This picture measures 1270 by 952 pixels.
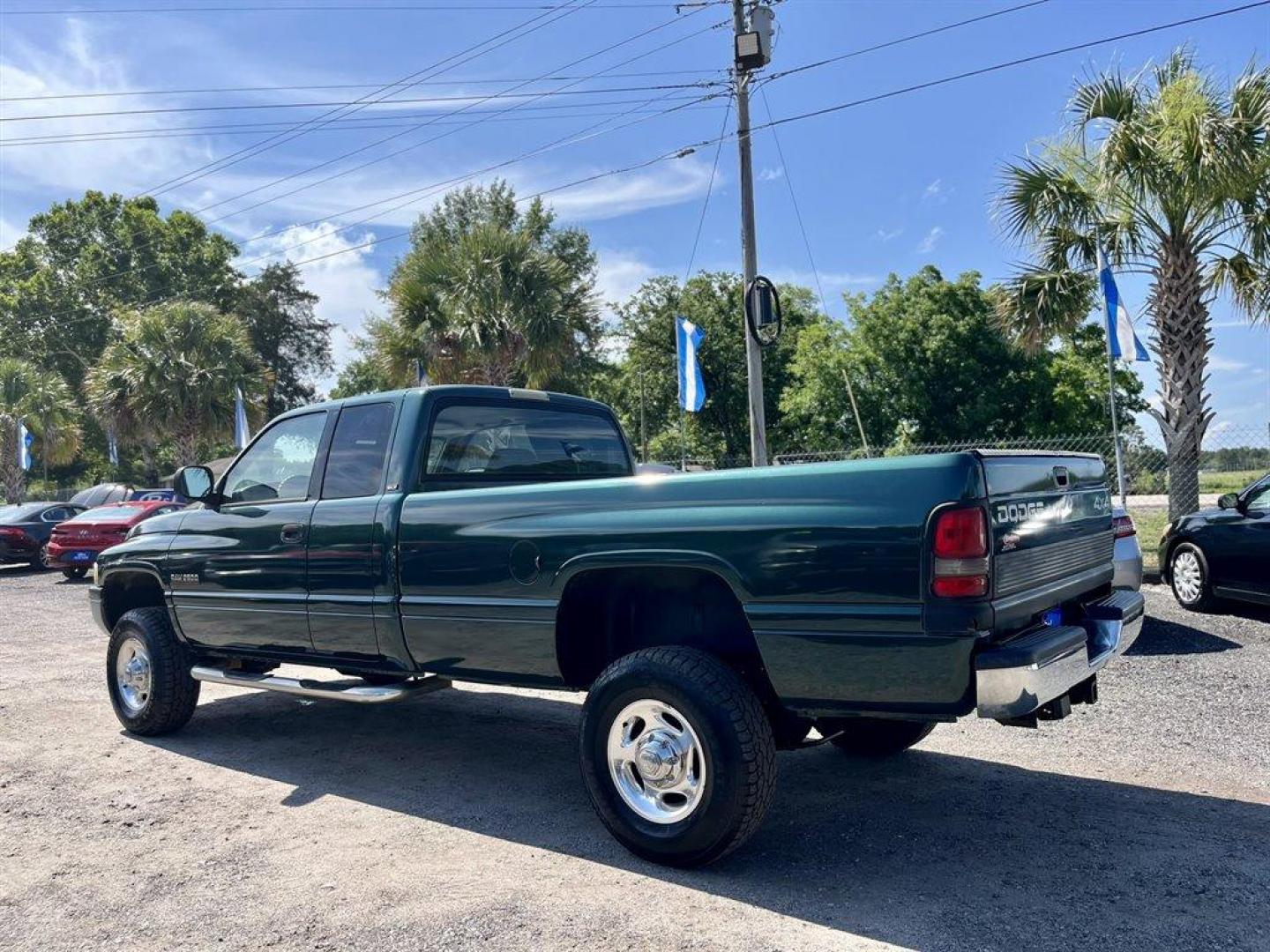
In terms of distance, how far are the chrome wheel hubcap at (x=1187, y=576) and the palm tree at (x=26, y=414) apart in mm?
37276

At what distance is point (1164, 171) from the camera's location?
1138cm

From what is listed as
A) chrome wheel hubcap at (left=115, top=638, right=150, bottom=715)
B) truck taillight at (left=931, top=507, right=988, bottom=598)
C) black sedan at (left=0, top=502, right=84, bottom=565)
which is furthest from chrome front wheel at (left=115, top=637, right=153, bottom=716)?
black sedan at (left=0, top=502, right=84, bottom=565)

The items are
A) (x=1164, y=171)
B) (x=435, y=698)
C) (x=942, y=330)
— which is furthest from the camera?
(x=942, y=330)

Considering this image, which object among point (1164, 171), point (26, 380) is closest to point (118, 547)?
point (1164, 171)

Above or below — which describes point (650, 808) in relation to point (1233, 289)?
below

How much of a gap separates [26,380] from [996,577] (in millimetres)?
40721

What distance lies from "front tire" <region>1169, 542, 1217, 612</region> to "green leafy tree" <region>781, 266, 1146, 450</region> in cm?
2359

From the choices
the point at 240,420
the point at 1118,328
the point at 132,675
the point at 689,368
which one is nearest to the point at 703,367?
the point at 240,420

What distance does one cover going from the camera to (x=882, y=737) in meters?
5.11

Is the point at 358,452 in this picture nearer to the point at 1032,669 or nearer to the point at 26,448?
the point at 1032,669

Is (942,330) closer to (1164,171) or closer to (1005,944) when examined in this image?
(1164,171)

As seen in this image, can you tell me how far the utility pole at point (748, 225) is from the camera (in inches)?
535

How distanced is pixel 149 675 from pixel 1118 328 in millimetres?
11061

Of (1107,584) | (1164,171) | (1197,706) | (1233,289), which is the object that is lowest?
(1197,706)
